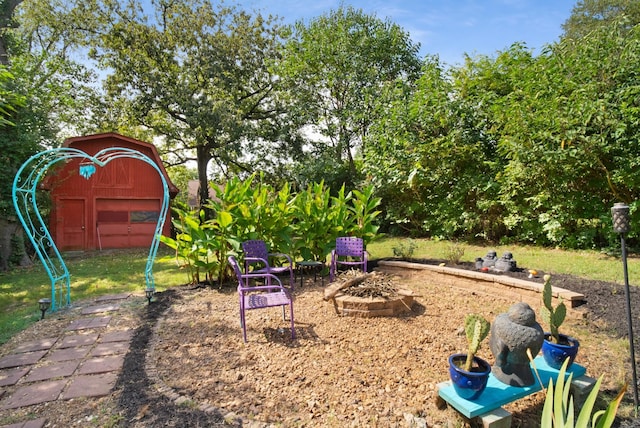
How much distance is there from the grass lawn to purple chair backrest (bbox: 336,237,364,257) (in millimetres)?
1474

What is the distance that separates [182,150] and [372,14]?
33.9 feet

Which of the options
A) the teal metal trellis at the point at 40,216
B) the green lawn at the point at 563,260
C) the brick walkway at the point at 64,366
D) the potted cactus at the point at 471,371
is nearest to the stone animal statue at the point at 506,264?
the green lawn at the point at 563,260

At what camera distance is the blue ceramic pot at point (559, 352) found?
222 centimetres

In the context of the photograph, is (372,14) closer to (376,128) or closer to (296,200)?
(376,128)

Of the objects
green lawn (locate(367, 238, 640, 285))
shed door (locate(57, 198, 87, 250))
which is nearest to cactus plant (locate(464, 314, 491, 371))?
green lawn (locate(367, 238, 640, 285))

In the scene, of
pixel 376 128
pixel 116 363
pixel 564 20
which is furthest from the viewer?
pixel 564 20

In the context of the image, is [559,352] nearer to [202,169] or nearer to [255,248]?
[255,248]

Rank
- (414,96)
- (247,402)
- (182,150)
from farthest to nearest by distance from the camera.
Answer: (182,150)
(414,96)
(247,402)

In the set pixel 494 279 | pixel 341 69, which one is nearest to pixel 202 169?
pixel 341 69

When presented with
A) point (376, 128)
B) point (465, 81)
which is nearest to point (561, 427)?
point (465, 81)

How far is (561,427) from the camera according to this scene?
1354 millimetres

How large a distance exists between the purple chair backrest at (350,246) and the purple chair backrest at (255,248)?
1.27m

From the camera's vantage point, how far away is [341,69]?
14219 millimetres

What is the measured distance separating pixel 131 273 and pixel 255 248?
3843 mm
